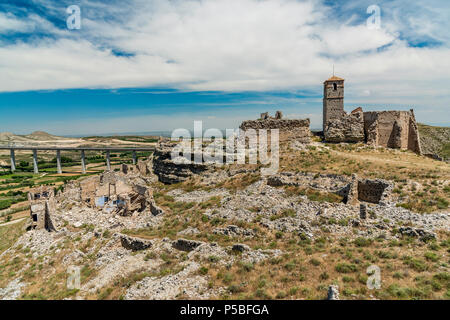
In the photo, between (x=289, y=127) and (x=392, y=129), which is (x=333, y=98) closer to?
(x=392, y=129)

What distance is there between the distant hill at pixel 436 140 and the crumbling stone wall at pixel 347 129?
42.8m

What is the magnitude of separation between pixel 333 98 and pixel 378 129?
6683mm

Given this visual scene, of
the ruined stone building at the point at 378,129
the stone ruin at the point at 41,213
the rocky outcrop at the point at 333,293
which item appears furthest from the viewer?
the ruined stone building at the point at 378,129

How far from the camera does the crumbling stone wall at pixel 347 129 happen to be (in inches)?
1110

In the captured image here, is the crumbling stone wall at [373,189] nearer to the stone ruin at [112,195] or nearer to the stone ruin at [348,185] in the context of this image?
the stone ruin at [348,185]

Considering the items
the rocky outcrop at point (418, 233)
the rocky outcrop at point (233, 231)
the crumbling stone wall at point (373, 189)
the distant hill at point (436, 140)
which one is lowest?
the rocky outcrop at point (233, 231)

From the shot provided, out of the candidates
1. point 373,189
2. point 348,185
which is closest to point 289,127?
point 348,185

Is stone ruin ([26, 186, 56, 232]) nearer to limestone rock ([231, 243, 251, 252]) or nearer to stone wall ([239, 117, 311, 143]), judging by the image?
limestone rock ([231, 243, 251, 252])

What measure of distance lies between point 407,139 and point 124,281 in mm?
32486

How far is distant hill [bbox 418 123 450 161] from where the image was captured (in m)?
60.0

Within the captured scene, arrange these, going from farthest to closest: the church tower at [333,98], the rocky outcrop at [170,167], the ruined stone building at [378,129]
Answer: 1. the church tower at [333,98]
2. the rocky outcrop at [170,167]
3. the ruined stone building at [378,129]

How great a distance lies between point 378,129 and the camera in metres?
27.6

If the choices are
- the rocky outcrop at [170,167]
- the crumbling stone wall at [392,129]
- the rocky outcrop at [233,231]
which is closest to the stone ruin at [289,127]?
the crumbling stone wall at [392,129]
